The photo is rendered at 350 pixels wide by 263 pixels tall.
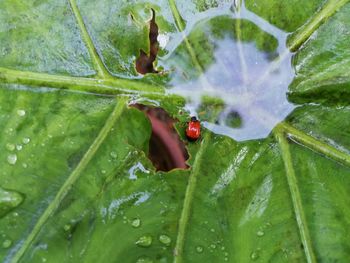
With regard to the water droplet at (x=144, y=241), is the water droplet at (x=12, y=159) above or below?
above

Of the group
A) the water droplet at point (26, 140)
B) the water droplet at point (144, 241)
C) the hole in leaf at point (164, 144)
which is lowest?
the water droplet at point (144, 241)

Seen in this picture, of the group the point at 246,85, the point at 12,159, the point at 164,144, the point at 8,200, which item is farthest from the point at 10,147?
the point at 246,85

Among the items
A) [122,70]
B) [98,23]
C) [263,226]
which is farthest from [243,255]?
[98,23]

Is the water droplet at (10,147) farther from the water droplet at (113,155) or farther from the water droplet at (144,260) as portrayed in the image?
the water droplet at (144,260)

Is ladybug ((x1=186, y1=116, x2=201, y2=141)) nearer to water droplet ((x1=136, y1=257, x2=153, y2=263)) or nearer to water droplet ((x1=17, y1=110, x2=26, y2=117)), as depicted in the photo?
water droplet ((x1=136, y1=257, x2=153, y2=263))

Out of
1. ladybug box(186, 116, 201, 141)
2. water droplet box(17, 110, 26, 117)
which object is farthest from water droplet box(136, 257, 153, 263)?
water droplet box(17, 110, 26, 117)

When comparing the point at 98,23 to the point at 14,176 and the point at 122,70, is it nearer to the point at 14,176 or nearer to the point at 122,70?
the point at 122,70

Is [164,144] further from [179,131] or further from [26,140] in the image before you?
[26,140]

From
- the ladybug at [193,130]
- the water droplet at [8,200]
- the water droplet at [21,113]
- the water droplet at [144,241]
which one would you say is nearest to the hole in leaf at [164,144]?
the ladybug at [193,130]
